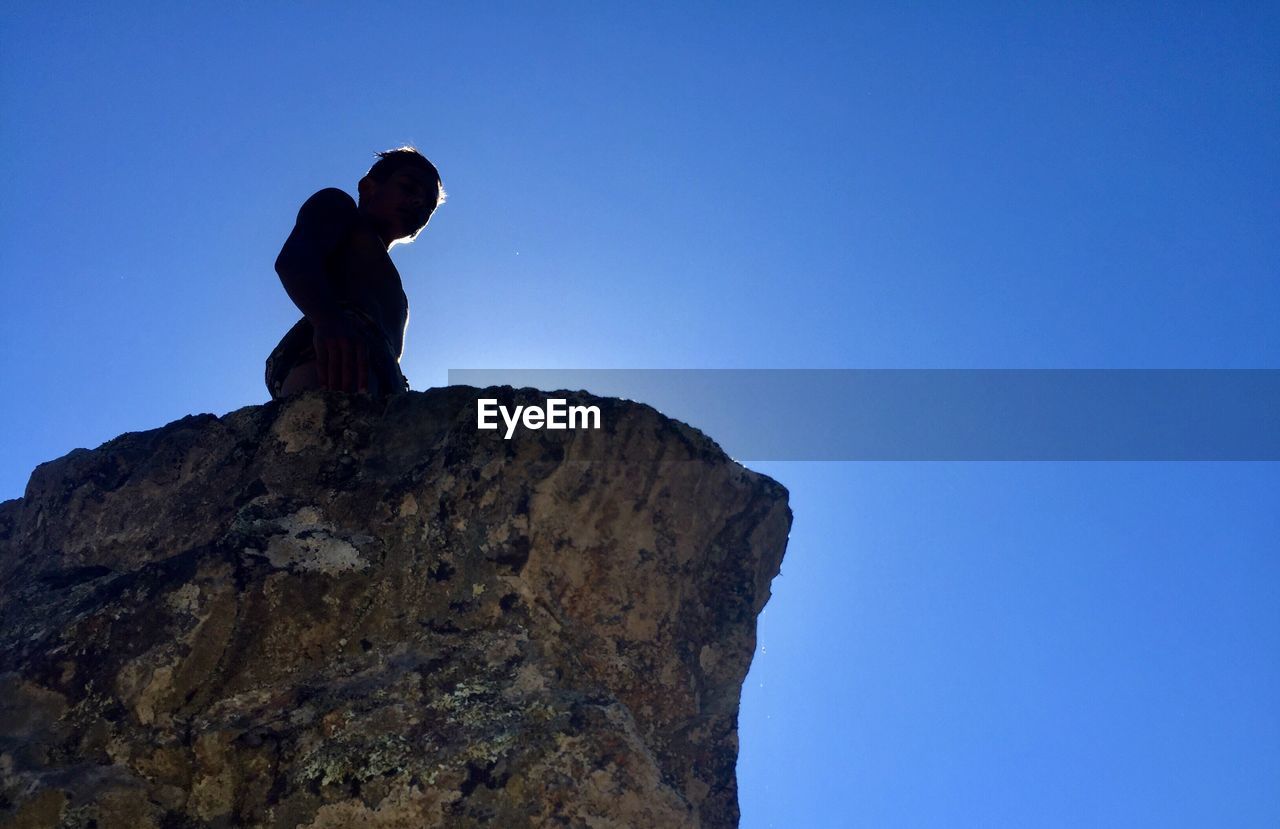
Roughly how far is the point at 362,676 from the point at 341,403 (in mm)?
820

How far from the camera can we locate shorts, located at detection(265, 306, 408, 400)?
3484 mm

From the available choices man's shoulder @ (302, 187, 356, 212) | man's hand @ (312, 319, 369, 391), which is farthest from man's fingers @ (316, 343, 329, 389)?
man's shoulder @ (302, 187, 356, 212)

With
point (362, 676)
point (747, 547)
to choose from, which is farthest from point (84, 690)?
point (747, 547)

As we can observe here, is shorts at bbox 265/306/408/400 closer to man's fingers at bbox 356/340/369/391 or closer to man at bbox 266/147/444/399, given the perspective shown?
man at bbox 266/147/444/399

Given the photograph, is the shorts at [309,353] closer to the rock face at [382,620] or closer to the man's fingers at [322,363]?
the man's fingers at [322,363]

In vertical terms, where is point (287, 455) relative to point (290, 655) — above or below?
above

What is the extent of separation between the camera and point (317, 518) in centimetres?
270

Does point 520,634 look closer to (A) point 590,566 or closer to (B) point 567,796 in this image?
(A) point 590,566

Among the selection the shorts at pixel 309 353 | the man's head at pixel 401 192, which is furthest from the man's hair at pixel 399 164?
the shorts at pixel 309 353

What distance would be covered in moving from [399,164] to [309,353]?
0.98m

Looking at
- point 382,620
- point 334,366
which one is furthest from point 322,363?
point 382,620

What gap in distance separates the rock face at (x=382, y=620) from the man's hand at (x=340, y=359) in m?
0.26

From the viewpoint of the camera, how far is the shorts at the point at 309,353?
3484mm

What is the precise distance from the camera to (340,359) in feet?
10.6
